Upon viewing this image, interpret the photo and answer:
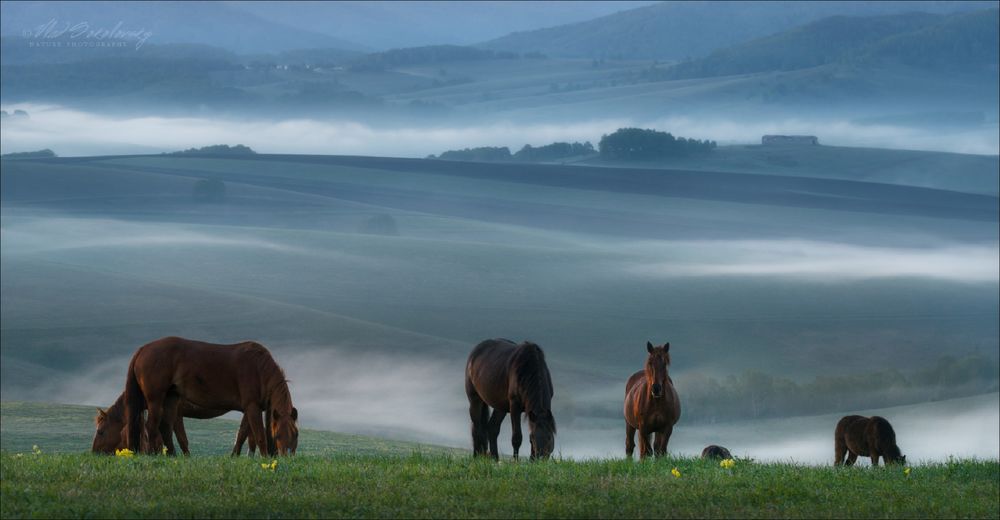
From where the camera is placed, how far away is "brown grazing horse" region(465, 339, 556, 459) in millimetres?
17969

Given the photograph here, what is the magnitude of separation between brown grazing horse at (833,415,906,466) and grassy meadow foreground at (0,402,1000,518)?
7.02 metres

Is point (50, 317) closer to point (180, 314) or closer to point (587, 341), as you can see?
point (180, 314)

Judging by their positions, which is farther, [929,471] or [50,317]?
[50,317]

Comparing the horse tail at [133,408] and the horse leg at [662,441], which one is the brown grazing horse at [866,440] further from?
the horse tail at [133,408]

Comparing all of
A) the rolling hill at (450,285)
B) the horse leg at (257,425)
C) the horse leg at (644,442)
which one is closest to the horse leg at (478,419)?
the horse leg at (644,442)

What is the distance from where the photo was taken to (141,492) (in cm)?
1267

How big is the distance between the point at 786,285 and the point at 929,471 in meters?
117

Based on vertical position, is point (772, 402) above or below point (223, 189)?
below

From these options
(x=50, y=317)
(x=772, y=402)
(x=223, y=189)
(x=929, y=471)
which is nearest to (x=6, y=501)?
(x=929, y=471)

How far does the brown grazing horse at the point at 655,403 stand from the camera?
1784 centimetres

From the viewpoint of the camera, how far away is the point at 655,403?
18.7 meters

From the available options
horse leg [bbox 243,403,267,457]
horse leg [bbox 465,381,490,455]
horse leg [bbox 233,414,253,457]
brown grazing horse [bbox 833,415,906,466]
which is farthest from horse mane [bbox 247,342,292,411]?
brown grazing horse [bbox 833,415,906,466]

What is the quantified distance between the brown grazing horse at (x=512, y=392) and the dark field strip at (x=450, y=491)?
7.63 ft

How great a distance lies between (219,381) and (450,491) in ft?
15.3
